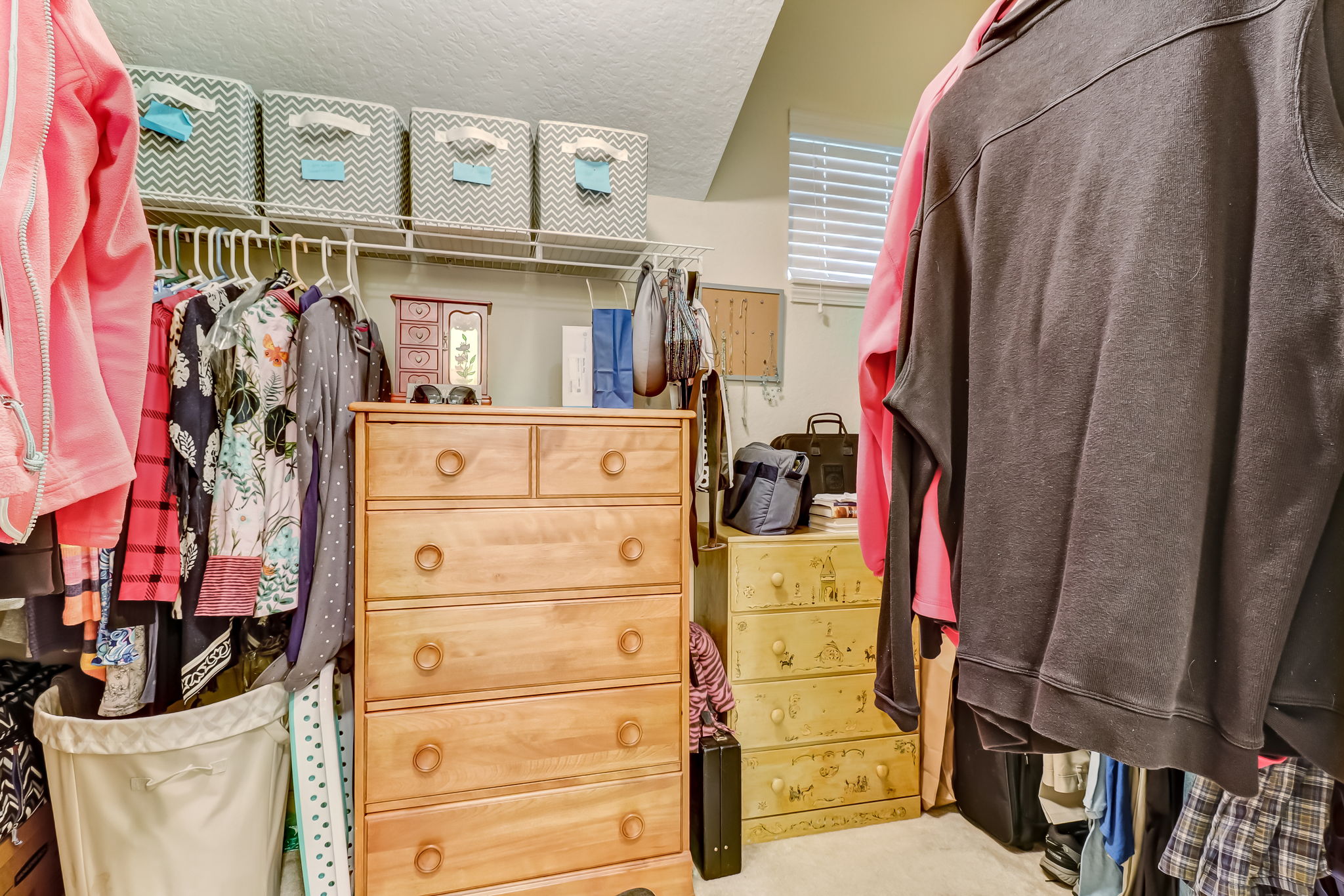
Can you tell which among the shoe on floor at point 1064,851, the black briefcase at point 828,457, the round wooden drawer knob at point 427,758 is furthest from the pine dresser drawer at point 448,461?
the shoe on floor at point 1064,851

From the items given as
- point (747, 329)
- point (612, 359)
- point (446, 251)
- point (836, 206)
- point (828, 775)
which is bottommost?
point (828, 775)

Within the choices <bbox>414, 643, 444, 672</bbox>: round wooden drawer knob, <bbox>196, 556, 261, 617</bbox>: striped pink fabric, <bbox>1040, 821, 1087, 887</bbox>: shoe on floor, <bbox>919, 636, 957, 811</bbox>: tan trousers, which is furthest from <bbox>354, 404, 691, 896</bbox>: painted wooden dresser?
<bbox>1040, 821, 1087, 887</bbox>: shoe on floor

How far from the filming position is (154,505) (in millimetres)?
1199

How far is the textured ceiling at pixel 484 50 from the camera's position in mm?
1479

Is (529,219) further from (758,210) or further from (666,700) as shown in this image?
(666,700)

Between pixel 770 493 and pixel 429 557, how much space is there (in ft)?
3.27

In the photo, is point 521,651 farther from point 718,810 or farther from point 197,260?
point 197,260

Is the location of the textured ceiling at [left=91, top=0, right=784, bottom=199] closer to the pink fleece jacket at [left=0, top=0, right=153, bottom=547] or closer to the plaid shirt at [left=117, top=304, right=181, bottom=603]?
the plaid shirt at [left=117, top=304, right=181, bottom=603]

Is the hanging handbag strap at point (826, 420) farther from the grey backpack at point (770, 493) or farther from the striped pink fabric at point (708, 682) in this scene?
the striped pink fabric at point (708, 682)

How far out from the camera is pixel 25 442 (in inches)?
25.1

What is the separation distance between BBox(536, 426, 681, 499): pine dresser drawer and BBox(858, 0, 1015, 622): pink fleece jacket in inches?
26.4

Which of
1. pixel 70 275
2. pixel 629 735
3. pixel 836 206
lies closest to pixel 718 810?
pixel 629 735

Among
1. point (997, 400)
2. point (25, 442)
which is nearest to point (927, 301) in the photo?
point (997, 400)

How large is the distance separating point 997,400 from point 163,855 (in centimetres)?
180
